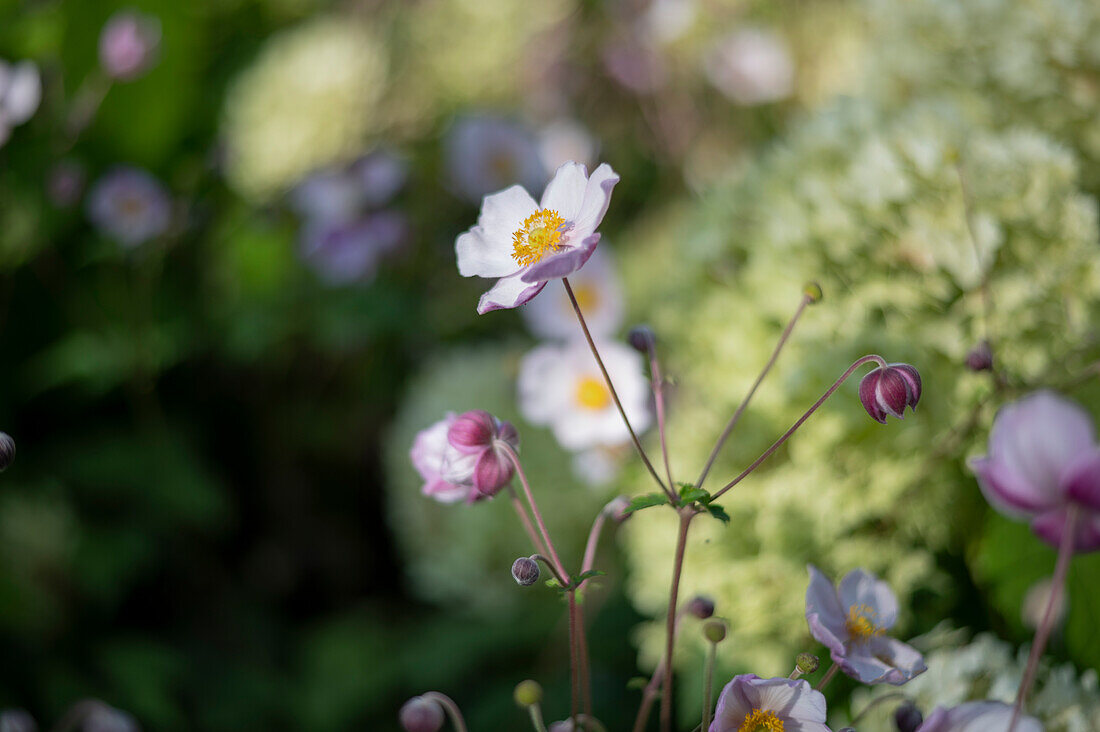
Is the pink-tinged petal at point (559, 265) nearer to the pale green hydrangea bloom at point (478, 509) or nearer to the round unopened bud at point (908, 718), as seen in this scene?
the round unopened bud at point (908, 718)

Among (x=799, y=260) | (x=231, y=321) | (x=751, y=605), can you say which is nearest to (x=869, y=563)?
(x=751, y=605)

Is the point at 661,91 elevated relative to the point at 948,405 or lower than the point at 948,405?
elevated

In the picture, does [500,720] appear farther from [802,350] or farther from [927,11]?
[927,11]

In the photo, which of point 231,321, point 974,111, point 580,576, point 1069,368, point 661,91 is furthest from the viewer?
point 661,91

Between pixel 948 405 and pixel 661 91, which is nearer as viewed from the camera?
pixel 948 405

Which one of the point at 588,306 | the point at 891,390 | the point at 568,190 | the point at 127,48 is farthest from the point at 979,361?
the point at 127,48

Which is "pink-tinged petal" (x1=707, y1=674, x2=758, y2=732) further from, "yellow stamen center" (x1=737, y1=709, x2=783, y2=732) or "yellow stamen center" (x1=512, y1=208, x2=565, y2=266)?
"yellow stamen center" (x1=512, y1=208, x2=565, y2=266)

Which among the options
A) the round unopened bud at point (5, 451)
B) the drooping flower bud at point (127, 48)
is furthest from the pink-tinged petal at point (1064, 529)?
the drooping flower bud at point (127, 48)

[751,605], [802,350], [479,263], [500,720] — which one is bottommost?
[500,720]
